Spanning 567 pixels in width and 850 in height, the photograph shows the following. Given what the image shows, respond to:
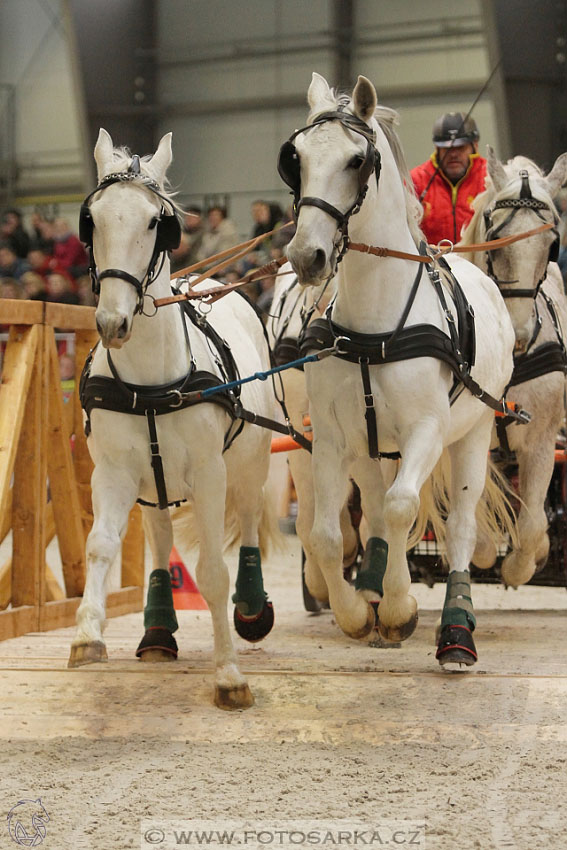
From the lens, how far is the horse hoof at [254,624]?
5402mm

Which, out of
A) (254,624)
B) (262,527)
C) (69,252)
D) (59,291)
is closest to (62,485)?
(262,527)

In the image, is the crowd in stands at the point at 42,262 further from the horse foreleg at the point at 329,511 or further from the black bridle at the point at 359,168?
the black bridle at the point at 359,168

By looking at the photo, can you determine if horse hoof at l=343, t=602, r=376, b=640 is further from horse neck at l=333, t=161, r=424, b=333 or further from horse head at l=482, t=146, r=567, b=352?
horse head at l=482, t=146, r=567, b=352

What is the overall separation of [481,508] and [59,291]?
8.61 meters

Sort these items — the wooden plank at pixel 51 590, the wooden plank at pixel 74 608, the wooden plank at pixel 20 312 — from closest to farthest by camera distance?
the wooden plank at pixel 20 312
the wooden plank at pixel 74 608
the wooden plank at pixel 51 590

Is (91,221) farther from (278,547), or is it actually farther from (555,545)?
(555,545)

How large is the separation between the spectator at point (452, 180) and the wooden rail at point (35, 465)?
2.05m

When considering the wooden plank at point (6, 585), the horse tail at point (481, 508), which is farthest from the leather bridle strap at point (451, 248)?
the wooden plank at point (6, 585)

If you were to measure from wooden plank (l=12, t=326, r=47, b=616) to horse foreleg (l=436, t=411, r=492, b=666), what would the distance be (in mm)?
2097

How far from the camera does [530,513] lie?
602 centimetres

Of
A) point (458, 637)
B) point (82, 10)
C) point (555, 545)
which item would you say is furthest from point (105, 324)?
point (82, 10)

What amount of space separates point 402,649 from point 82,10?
40.5 ft

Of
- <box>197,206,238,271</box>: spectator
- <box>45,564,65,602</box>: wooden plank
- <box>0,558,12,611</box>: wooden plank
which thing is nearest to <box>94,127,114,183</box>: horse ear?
<box>0,558,12,611</box>: wooden plank

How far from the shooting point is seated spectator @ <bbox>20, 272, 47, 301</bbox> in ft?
45.4
